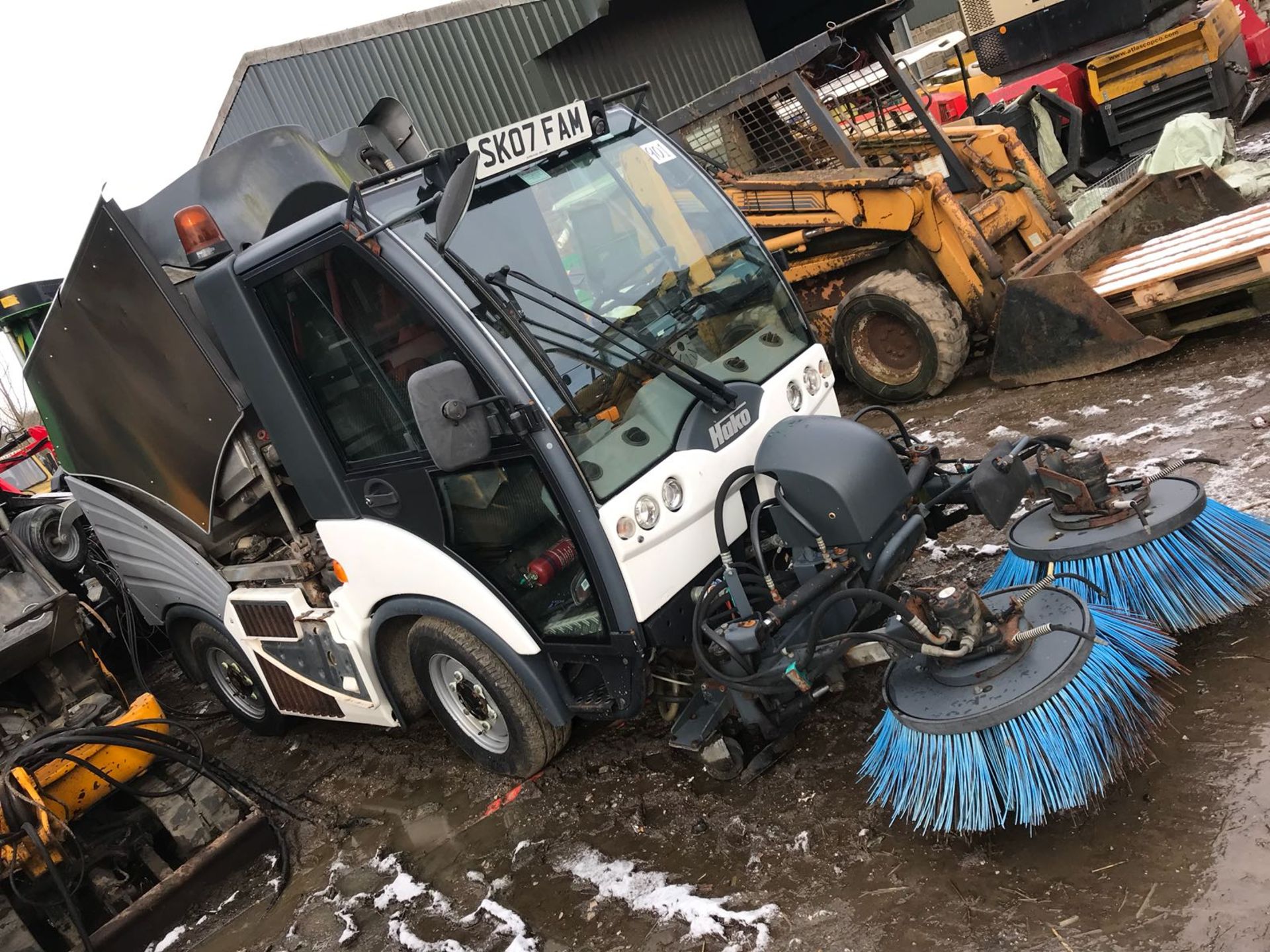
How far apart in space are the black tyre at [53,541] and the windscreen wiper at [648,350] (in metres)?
4.50

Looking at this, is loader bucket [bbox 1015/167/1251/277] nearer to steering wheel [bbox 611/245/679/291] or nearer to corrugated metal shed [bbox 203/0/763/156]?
steering wheel [bbox 611/245/679/291]

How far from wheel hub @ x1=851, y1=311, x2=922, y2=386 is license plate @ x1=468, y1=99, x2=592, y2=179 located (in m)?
3.68

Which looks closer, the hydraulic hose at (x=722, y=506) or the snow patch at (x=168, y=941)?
the hydraulic hose at (x=722, y=506)

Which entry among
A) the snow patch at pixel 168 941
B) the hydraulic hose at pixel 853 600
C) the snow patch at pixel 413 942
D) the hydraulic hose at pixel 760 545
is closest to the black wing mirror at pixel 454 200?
the hydraulic hose at pixel 760 545

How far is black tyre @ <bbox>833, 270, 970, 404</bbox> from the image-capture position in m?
6.41

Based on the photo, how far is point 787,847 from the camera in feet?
10.1

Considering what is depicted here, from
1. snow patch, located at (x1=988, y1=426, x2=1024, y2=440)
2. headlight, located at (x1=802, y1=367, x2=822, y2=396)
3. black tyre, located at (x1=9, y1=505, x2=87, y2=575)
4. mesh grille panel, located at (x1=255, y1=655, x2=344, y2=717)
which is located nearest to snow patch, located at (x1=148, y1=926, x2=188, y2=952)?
mesh grille panel, located at (x1=255, y1=655, x2=344, y2=717)

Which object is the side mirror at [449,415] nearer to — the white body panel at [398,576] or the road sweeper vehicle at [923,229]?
the white body panel at [398,576]

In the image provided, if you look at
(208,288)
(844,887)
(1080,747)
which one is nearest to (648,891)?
(844,887)

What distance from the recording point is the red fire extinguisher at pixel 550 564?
127 inches

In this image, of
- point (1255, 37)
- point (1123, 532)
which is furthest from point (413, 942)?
point (1255, 37)

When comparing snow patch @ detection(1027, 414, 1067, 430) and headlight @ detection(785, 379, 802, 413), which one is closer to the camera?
headlight @ detection(785, 379, 802, 413)

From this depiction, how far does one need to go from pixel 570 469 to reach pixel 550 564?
1.38ft

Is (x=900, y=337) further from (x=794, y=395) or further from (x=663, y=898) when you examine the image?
(x=663, y=898)
